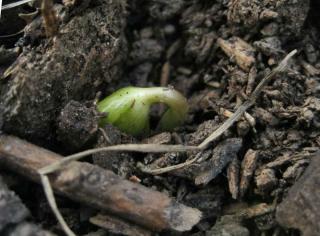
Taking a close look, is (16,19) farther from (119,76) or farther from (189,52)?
(189,52)

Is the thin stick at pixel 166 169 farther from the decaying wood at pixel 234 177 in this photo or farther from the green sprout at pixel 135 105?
the green sprout at pixel 135 105

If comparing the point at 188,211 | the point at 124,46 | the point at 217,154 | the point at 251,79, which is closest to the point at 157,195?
the point at 188,211

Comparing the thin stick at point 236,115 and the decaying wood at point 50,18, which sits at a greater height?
the decaying wood at point 50,18

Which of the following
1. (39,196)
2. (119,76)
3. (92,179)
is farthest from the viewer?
(119,76)

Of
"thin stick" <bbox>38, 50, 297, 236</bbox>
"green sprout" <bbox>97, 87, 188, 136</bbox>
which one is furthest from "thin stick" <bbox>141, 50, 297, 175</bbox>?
"green sprout" <bbox>97, 87, 188, 136</bbox>

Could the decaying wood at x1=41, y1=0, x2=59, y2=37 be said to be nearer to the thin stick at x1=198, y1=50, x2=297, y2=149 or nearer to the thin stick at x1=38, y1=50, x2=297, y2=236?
the thin stick at x1=38, y1=50, x2=297, y2=236

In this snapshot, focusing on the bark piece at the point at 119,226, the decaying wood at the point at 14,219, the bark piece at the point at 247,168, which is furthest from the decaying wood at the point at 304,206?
the decaying wood at the point at 14,219

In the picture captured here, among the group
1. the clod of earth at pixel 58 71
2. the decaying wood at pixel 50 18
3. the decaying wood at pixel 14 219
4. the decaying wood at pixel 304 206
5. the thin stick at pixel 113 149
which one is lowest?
the decaying wood at pixel 304 206
